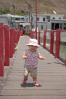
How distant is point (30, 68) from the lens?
255 inches

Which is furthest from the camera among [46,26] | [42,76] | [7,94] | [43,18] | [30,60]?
[43,18]

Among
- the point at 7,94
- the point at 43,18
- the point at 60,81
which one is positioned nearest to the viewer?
the point at 7,94

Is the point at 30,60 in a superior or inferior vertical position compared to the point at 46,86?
superior

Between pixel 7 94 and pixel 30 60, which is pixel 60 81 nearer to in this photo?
pixel 30 60

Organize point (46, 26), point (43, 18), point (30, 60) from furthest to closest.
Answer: point (43, 18) < point (46, 26) < point (30, 60)

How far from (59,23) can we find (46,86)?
70210 millimetres

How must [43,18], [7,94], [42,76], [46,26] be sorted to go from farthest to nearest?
1. [43,18]
2. [46,26]
3. [42,76]
4. [7,94]

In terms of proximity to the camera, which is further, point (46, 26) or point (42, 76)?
point (46, 26)

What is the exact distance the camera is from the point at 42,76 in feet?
26.3

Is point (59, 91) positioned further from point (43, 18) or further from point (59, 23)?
point (43, 18)

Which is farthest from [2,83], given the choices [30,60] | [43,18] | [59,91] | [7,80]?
[43,18]

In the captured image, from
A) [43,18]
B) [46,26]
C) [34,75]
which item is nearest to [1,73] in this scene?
[34,75]

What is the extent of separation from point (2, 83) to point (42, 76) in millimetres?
1696

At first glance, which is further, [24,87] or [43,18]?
[43,18]
